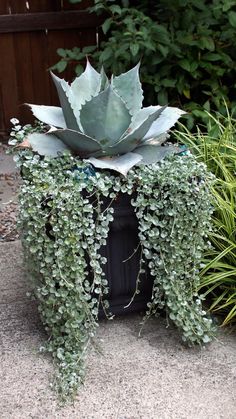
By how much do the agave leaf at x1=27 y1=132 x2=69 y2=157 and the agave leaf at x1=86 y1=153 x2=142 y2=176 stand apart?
151mm

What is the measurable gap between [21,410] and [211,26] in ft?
10.0

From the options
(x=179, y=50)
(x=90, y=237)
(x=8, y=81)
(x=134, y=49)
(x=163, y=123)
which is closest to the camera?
(x=90, y=237)

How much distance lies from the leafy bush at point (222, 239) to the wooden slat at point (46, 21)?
2.87m

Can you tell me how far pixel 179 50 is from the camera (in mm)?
3812

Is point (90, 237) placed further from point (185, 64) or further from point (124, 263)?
point (185, 64)

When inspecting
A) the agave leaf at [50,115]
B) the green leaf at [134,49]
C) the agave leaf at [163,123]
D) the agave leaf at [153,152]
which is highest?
the green leaf at [134,49]

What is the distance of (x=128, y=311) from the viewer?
8.04 feet

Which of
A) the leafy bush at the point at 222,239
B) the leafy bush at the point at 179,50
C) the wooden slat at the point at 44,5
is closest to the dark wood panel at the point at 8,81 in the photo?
the wooden slat at the point at 44,5

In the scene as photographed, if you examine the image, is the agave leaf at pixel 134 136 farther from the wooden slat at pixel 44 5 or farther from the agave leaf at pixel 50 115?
the wooden slat at pixel 44 5

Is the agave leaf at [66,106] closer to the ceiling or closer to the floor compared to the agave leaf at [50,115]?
closer to the ceiling

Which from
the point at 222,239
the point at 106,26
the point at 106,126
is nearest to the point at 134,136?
the point at 106,126

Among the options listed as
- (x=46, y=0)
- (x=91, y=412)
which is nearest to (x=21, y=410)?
(x=91, y=412)

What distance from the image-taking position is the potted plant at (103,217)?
6.86ft

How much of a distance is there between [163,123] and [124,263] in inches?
24.5
